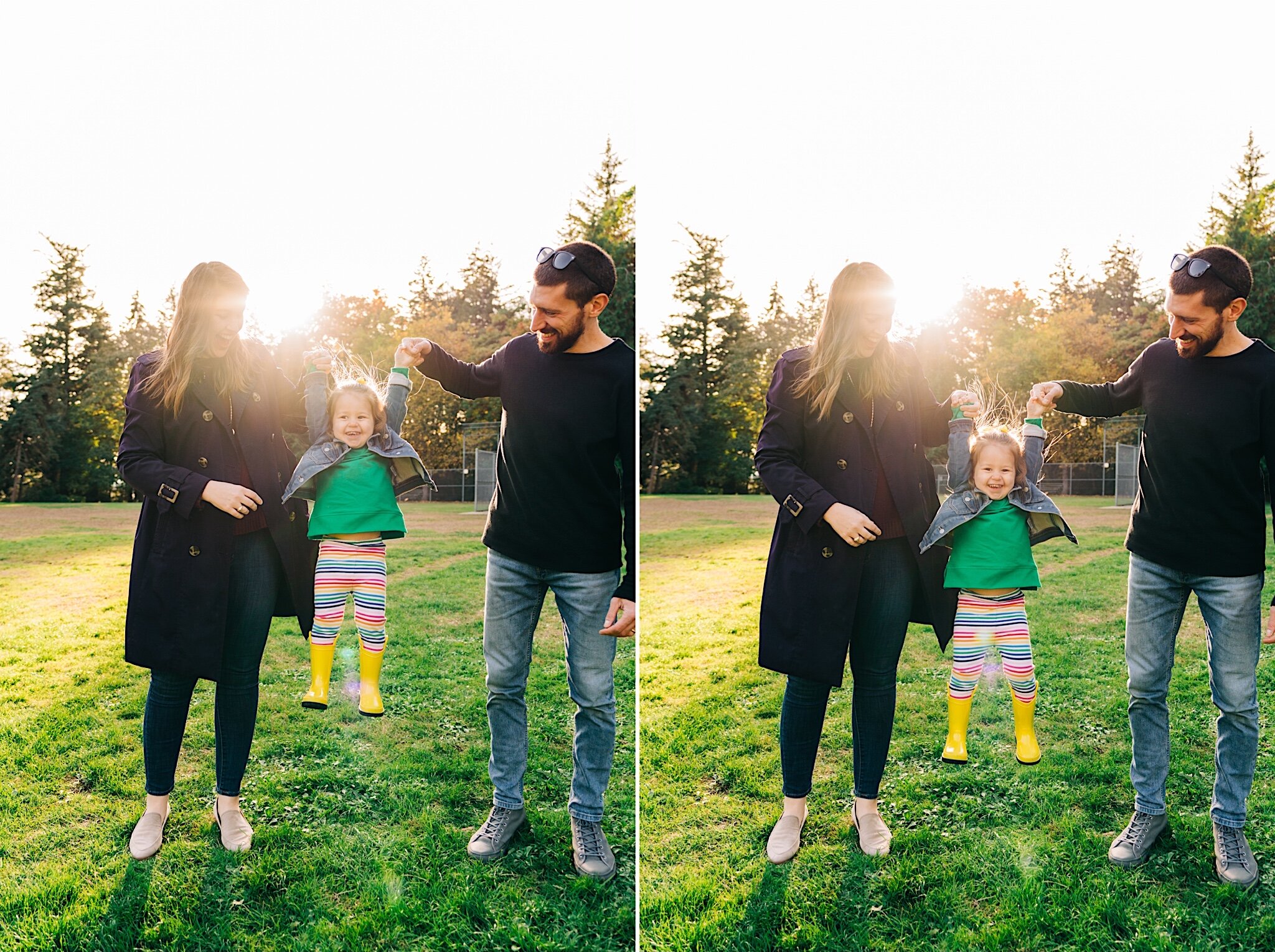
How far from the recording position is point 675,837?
3.69 m

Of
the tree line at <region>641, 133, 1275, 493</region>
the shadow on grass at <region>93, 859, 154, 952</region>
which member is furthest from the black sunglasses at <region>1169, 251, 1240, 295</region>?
the shadow on grass at <region>93, 859, 154, 952</region>

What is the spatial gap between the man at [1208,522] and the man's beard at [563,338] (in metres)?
1.61

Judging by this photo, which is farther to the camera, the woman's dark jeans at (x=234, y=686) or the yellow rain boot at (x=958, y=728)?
the yellow rain boot at (x=958, y=728)

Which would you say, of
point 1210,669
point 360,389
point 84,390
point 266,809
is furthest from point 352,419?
point 1210,669

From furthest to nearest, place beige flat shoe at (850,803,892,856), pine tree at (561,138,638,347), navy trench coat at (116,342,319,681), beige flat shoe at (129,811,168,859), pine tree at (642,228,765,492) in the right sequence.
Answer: pine tree at (642,228,765,492) → pine tree at (561,138,638,347) → beige flat shoe at (850,803,892,856) → beige flat shoe at (129,811,168,859) → navy trench coat at (116,342,319,681)

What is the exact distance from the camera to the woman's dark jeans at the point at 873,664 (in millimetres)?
3066

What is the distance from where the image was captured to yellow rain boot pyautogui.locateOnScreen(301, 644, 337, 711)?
3.00 m

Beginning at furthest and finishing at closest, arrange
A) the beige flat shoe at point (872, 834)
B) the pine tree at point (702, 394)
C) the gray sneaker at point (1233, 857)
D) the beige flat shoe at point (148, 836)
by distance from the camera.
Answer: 1. the pine tree at point (702, 394)
2. the beige flat shoe at point (872, 834)
3. the beige flat shoe at point (148, 836)
4. the gray sneaker at point (1233, 857)

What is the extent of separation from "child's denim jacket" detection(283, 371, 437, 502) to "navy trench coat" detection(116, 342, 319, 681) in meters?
0.10

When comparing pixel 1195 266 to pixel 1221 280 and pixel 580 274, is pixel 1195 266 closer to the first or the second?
pixel 1221 280

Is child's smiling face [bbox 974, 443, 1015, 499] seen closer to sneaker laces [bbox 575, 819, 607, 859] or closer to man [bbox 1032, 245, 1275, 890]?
man [bbox 1032, 245, 1275, 890]

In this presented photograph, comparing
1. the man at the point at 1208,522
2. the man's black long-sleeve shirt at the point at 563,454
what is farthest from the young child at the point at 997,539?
the man's black long-sleeve shirt at the point at 563,454

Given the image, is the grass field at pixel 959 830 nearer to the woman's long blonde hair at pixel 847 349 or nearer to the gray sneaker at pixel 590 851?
the gray sneaker at pixel 590 851

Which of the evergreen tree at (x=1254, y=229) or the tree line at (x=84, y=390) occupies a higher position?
the evergreen tree at (x=1254, y=229)
